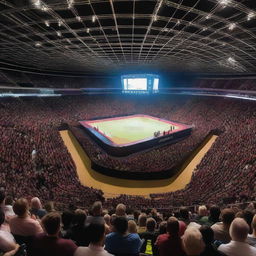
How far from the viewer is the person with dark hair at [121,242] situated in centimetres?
A: 402

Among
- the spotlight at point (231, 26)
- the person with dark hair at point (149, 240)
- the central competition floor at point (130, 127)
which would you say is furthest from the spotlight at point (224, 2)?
the central competition floor at point (130, 127)

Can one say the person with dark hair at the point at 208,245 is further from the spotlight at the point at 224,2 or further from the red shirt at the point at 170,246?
the spotlight at the point at 224,2

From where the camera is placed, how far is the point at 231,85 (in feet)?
126

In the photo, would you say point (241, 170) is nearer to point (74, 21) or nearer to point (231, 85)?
point (74, 21)

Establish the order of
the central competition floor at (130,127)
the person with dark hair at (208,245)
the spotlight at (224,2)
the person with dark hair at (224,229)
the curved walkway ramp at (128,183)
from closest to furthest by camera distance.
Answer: the person with dark hair at (208,245)
the person with dark hair at (224,229)
the spotlight at (224,2)
the curved walkway ramp at (128,183)
the central competition floor at (130,127)

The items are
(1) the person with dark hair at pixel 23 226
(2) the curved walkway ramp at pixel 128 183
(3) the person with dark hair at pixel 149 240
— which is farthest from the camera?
(2) the curved walkway ramp at pixel 128 183

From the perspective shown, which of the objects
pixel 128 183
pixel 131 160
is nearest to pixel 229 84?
pixel 131 160

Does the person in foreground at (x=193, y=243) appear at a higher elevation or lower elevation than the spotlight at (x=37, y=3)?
lower

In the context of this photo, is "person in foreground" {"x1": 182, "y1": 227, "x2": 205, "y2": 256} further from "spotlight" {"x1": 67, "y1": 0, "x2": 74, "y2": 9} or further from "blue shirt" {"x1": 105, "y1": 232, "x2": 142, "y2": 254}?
"spotlight" {"x1": 67, "y1": 0, "x2": 74, "y2": 9}

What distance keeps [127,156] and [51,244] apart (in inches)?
841

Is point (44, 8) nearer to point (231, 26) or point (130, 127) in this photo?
point (231, 26)

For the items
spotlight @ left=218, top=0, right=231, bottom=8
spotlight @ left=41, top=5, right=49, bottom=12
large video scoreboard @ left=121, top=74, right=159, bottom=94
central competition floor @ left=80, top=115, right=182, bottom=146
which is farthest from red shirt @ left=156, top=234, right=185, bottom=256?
large video scoreboard @ left=121, top=74, right=159, bottom=94

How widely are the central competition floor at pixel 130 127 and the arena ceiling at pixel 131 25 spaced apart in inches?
505

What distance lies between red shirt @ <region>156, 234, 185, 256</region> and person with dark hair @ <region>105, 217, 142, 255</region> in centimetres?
42
